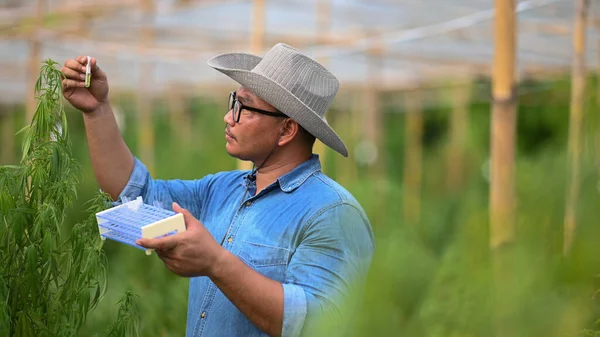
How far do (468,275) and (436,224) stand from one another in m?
4.09

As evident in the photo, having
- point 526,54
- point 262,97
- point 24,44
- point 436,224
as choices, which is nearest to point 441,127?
point 526,54

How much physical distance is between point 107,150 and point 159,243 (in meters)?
0.70

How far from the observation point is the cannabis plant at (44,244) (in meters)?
2.01

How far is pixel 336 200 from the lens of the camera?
2.18m

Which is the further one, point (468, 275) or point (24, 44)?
point (24, 44)

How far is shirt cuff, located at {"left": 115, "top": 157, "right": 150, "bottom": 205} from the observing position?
2377 mm

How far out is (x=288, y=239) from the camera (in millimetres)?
2152

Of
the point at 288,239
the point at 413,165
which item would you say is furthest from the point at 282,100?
the point at 413,165

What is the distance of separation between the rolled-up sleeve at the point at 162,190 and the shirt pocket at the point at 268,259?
347 mm

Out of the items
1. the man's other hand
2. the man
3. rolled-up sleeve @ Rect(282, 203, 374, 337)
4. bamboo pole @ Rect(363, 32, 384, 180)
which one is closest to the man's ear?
the man

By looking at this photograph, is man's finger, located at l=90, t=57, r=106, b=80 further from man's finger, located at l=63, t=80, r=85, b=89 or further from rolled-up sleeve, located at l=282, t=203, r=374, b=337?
rolled-up sleeve, located at l=282, t=203, r=374, b=337

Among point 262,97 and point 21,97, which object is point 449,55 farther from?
point 21,97

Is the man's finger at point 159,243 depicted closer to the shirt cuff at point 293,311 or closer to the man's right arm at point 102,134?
the shirt cuff at point 293,311

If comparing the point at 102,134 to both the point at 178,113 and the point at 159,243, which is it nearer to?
the point at 159,243
